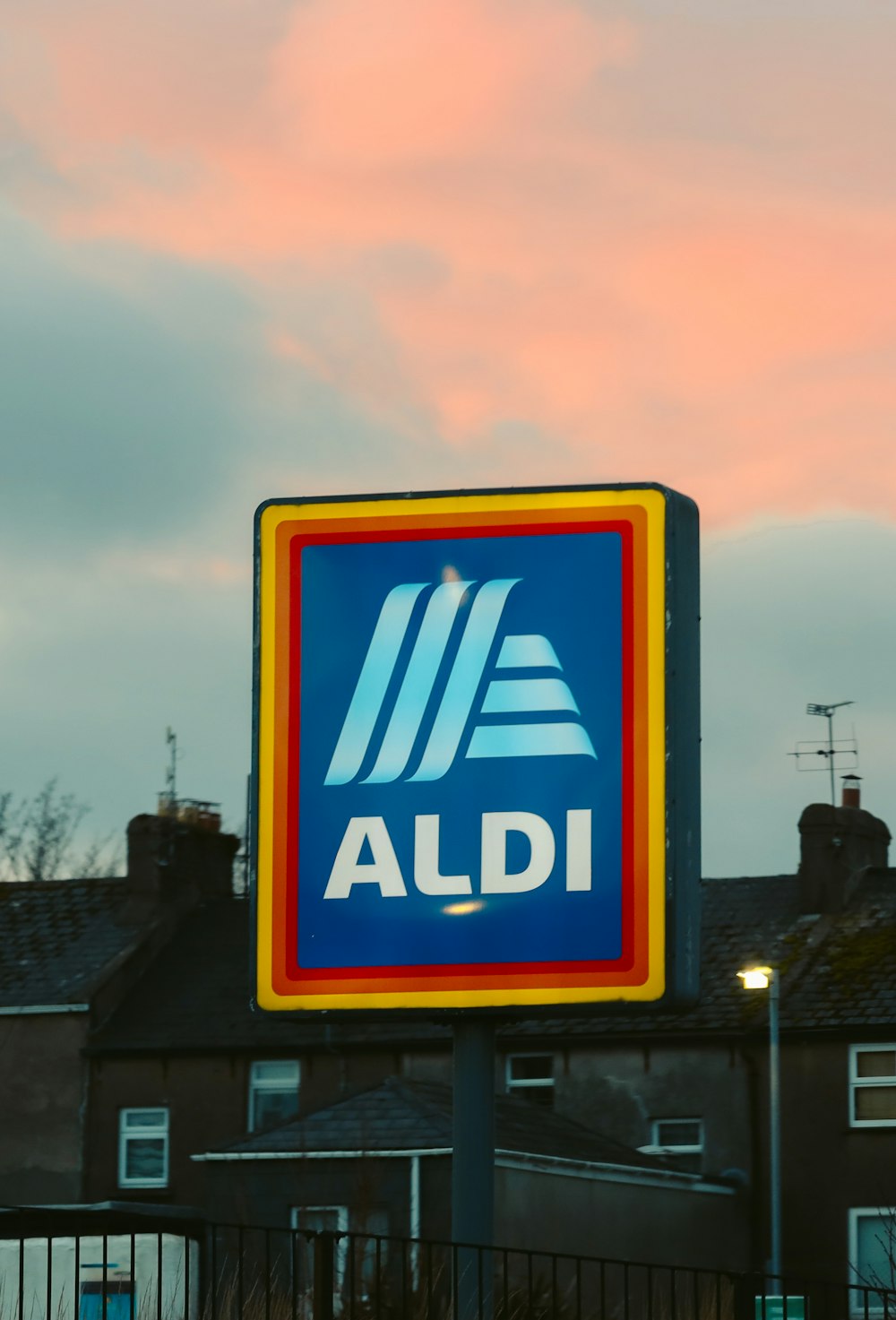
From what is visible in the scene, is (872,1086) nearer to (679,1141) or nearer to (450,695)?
(679,1141)

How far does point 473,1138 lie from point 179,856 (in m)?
41.8

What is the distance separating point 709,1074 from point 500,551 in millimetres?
35626

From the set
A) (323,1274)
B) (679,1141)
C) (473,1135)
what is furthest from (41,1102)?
(473,1135)

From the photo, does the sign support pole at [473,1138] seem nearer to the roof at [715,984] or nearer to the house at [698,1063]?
the house at [698,1063]

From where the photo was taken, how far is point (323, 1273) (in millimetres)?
8602

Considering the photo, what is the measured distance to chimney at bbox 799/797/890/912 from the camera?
1813 inches

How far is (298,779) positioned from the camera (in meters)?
8.89

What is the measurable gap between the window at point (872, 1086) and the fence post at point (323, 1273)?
114 ft

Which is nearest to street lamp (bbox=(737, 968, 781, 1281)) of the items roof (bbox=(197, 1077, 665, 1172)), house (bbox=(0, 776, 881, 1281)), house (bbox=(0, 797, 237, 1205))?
house (bbox=(0, 776, 881, 1281))

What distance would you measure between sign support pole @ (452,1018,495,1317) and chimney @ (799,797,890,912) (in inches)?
1495

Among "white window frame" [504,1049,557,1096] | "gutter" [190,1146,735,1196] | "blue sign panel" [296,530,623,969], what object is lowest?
"gutter" [190,1146,735,1196]

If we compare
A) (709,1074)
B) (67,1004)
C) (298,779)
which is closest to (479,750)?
(298,779)

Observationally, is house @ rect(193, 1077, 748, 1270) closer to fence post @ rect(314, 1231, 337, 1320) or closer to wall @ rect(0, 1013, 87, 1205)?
wall @ rect(0, 1013, 87, 1205)

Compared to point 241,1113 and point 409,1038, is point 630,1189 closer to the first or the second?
point 409,1038
